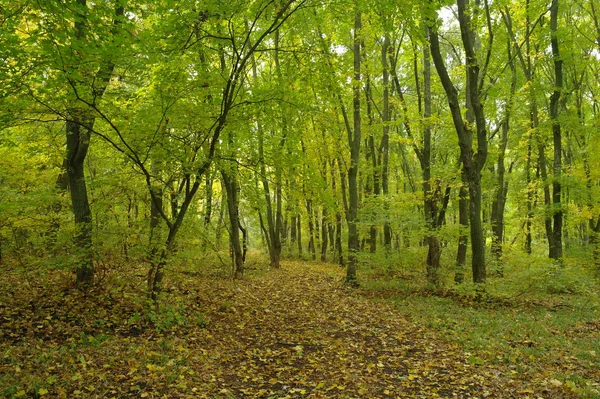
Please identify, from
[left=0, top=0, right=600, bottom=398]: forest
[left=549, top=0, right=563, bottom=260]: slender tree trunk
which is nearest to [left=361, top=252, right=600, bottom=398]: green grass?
[left=0, top=0, right=600, bottom=398]: forest

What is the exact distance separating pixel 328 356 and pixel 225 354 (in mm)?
1825

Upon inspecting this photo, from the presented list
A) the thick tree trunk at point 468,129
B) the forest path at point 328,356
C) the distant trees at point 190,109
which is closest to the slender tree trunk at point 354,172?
the distant trees at point 190,109

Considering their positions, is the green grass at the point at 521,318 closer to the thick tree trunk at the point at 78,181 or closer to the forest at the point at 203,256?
the forest at the point at 203,256

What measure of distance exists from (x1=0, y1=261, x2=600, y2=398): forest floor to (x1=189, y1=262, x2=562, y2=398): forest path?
24 mm

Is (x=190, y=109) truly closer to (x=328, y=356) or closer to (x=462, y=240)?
(x=328, y=356)

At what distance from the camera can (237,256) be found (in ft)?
45.3

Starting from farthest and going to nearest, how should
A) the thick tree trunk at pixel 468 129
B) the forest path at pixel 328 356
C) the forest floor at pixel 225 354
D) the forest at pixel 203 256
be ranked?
the thick tree trunk at pixel 468 129 < the forest at pixel 203 256 < the forest path at pixel 328 356 < the forest floor at pixel 225 354

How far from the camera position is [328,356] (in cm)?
657

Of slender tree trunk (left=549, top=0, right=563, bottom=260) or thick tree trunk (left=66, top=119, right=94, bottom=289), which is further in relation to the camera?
slender tree trunk (left=549, top=0, right=563, bottom=260)

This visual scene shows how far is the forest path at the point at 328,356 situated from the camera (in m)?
5.20

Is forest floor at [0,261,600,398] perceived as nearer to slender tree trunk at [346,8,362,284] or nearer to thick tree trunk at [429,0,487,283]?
thick tree trunk at [429,0,487,283]

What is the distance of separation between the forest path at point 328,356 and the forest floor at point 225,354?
0.08 ft

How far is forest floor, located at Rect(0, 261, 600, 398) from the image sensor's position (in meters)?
4.92

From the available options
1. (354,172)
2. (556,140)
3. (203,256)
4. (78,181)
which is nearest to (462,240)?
(354,172)
